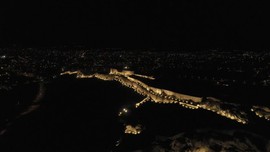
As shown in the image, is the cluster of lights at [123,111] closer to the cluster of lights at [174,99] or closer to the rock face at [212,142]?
the cluster of lights at [174,99]

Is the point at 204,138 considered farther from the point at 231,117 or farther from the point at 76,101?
the point at 76,101

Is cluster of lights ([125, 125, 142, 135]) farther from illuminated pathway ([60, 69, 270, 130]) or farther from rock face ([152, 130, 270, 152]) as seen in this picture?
illuminated pathway ([60, 69, 270, 130])

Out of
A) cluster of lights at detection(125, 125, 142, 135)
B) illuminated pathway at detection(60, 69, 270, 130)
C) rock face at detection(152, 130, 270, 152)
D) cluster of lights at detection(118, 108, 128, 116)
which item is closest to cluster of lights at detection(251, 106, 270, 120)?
illuminated pathway at detection(60, 69, 270, 130)

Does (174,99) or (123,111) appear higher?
(174,99)

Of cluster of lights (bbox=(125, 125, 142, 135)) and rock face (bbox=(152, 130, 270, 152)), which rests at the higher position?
rock face (bbox=(152, 130, 270, 152))

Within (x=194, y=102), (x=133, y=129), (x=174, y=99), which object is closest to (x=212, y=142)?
(x=133, y=129)

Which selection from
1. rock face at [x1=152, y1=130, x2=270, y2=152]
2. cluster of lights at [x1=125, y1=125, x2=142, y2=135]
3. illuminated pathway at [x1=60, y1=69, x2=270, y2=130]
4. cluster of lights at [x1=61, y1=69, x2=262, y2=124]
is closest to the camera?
rock face at [x1=152, y1=130, x2=270, y2=152]

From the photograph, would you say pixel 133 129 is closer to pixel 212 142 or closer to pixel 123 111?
pixel 123 111

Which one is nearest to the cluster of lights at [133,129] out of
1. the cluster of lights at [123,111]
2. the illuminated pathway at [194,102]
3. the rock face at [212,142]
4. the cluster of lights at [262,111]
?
the rock face at [212,142]
